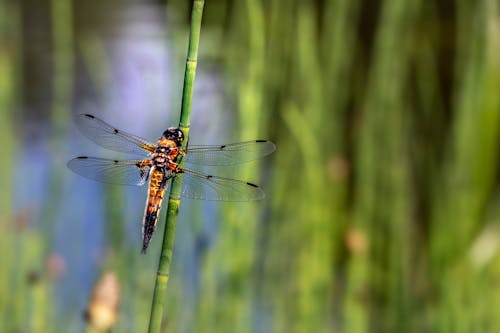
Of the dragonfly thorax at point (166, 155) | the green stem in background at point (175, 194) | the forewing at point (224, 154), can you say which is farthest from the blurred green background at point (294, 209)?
the green stem in background at point (175, 194)

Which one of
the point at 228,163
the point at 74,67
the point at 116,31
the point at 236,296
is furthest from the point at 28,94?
the point at 228,163

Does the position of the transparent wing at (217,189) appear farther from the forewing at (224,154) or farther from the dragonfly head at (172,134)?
the dragonfly head at (172,134)

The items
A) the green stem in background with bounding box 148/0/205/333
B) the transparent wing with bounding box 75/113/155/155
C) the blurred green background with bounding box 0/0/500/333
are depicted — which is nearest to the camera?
the green stem in background with bounding box 148/0/205/333

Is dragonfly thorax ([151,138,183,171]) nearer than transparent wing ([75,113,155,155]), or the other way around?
dragonfly thorax ([151,138,183,171])

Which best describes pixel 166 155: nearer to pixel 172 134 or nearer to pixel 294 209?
pixel 172 134

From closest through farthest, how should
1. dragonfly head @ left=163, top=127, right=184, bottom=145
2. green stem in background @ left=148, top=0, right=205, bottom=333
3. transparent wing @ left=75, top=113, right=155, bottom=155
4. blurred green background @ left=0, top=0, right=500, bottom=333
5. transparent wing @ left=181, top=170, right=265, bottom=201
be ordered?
green stem in background @ left=148, top=0, right=205, bottom=333 → dragonfly head @ left=163, top=127, right=184, bottom=145 → transparent wing @ left=181, top=170, right=265, bottom=201 → transparent wing @ left=75, top=113, right=155, bottom=155 → blurred green background @ left=0, top=0, right=500, bottom=333

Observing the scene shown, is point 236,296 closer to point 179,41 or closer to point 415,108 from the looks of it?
point 179,41

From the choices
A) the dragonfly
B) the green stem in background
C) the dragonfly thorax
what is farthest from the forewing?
the green stem in background

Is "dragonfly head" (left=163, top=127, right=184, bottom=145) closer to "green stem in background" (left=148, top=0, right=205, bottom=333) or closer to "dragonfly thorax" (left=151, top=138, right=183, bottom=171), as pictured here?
"dragonfly thorax" (left=151, top=138, right=183, bottom=171)

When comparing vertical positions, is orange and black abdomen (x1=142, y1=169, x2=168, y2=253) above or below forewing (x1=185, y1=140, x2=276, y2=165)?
below
